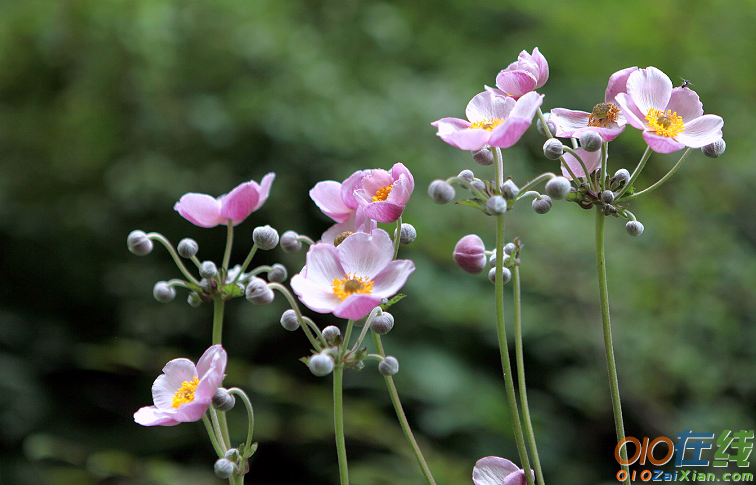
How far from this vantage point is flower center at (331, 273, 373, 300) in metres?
0.42

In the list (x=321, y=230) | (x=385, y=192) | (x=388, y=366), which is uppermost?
(x=385, y=192)

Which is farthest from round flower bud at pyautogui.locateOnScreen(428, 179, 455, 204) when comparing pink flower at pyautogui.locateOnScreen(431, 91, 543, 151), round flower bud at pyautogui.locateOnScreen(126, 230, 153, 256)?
round flower bud at pyautogui.locateOnScreen(126, 230, 153, 256)

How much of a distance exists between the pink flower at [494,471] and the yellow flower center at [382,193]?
186 millimetres

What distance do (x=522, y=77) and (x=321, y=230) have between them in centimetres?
150

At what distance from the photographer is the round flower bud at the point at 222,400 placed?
1.32 ft

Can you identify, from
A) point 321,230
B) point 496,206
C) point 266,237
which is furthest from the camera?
point 321,230

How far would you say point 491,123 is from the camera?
1.46 ft

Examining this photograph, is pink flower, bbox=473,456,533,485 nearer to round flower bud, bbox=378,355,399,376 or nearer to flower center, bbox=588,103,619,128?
round flower bud, bbox=378,355,399,376

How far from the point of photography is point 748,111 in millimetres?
1766

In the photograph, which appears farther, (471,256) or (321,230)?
(321,230)

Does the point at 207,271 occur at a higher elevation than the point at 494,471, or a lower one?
higher

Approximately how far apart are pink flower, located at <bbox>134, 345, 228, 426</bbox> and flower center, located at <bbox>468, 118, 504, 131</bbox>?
22 cm

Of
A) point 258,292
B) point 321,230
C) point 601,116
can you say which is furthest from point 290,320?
point 321,230

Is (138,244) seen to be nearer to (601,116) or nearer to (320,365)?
(320,365)
